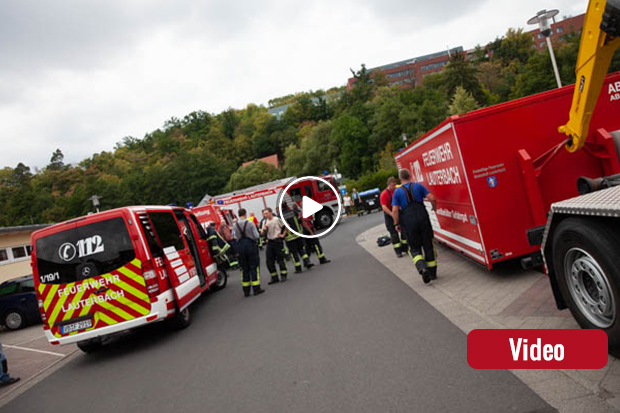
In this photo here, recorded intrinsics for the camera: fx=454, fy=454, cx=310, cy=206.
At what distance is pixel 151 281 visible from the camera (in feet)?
23.1

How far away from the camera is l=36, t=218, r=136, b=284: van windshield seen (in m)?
7.02

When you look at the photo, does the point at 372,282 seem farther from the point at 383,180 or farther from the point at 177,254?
the point at 383,180

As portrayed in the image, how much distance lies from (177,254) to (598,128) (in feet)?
23.1

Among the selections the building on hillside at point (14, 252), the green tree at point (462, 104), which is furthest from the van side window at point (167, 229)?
the green tree at point (462, 104)

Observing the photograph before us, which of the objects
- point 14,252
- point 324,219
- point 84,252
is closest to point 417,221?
point 84,252

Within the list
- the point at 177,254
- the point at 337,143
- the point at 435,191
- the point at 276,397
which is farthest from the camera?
the point at 337,143

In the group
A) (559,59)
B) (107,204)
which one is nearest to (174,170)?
(107,204)

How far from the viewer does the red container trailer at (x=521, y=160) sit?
21.0 ft

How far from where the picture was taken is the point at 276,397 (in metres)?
4.24

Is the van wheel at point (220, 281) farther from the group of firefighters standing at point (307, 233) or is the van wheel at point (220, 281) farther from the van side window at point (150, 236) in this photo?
the van side window at point (150, 236)

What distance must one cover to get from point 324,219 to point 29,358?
17.8 metres

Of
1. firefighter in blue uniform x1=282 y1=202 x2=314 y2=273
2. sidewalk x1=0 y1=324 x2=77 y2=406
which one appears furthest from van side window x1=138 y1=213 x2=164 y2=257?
firefighter in blue uniform x1=282 y1=202 x2=314 y2=273

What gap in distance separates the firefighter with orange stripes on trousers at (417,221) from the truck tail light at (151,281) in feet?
13.5
